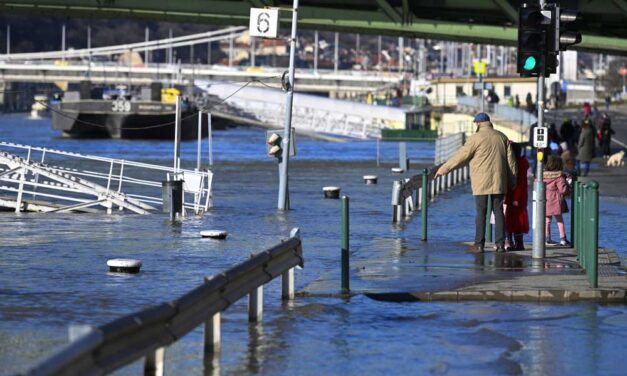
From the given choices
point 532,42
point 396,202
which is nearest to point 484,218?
point 532,42

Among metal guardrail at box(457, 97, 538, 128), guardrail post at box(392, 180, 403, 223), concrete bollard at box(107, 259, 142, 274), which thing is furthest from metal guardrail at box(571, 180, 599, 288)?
metal guardrail at box(457, 97, 538, 128)

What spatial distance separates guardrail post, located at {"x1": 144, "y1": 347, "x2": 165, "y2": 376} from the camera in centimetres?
1039

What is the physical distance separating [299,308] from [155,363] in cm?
471

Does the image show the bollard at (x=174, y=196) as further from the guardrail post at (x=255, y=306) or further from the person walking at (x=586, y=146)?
the person walking at (x=586, y=146)

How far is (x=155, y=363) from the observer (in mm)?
10461

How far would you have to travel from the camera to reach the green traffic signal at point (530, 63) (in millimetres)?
19234

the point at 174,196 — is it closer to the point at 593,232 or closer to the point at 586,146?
the point at 593,232

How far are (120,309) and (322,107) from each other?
349 feet

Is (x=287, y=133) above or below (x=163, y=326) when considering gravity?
above

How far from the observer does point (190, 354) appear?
12.3 m

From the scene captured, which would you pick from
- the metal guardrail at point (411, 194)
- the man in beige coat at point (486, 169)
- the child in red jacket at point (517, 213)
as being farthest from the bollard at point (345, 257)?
the metal guardrail at point (411, 194)

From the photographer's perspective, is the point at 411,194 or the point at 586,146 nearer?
the point at 411,194

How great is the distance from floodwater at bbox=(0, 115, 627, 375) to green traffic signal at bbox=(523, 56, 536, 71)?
270 cm

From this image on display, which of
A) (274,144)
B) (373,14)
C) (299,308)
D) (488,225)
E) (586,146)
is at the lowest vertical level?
(299,308)
